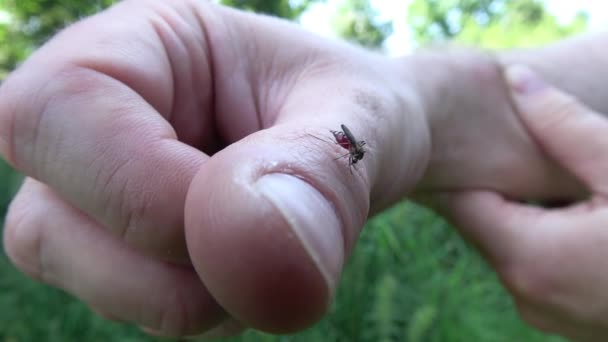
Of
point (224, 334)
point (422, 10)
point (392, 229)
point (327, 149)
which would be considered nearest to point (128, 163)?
point (327, 149)

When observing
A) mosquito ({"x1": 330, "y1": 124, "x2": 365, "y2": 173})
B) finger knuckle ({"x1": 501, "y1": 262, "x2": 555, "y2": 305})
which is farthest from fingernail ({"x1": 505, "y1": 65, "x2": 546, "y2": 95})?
mosquito ({"x1": 330, "y1": 124, "x2": 365, "y2": 173})

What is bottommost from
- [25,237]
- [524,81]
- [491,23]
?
[491,23]

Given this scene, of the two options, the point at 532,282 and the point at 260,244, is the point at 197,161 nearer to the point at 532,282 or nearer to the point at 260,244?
the point at 260,244

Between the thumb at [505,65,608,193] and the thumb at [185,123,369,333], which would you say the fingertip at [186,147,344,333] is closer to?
the thumb at [185,123,369,333]

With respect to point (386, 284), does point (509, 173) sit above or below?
above

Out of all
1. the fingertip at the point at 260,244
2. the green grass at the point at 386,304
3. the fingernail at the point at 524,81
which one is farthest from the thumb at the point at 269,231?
the fingernail at the point at 524,81

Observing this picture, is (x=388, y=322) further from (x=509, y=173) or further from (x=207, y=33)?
(x=207, y=33)

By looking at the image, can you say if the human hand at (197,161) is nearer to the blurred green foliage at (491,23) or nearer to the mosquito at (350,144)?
the mosquito at (350,144)

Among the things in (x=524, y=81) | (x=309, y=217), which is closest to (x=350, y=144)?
(x=309, y=217)
